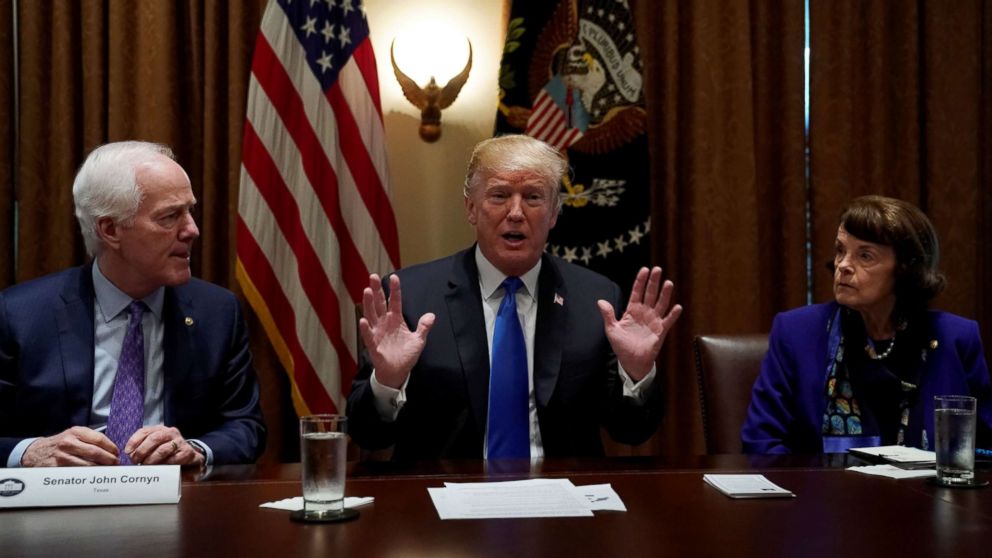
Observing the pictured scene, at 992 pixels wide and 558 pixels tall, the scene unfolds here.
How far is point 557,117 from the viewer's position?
13.5 feet

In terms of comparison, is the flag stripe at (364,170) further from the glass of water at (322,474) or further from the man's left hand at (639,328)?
the glass of water at (322,474)

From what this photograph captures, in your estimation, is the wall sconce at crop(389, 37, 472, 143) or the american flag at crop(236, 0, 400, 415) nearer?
the american flag at crop(236, 0, 400, 415)

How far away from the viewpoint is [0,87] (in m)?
4.01

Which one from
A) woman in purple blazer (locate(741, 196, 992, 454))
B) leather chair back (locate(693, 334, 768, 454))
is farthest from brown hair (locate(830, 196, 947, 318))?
leather chair back (locate(693, 334, 768, 454))

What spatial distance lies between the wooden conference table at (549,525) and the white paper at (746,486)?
21 mm

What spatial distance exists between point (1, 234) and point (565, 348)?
2.67 m

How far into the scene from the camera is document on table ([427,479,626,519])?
61.2 inches

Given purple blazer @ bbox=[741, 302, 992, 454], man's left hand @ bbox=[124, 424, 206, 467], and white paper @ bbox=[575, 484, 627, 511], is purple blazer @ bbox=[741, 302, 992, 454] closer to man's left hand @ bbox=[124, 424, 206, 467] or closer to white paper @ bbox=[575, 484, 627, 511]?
white paper @ bbox=[575, 484, 627, 511]

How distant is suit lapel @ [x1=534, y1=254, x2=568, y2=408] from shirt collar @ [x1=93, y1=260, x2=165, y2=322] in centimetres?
96

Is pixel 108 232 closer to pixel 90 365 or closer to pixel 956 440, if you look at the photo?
pixel 90 365

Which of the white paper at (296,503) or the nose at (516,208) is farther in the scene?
the nose at (516,208)

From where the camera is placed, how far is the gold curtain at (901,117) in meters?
4.37

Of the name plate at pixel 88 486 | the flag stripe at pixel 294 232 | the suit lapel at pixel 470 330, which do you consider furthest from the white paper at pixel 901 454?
the flag stripe at pixel 294 232

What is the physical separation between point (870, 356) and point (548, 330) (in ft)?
2.93
